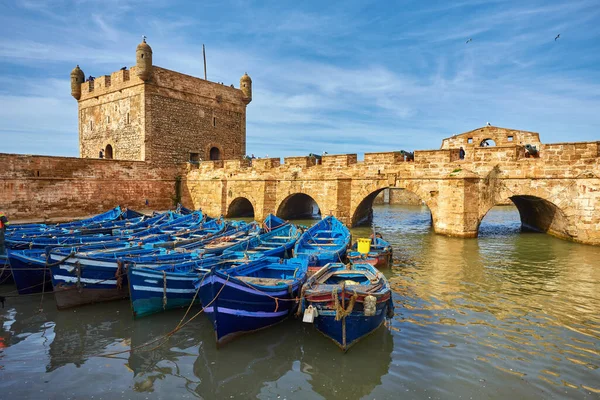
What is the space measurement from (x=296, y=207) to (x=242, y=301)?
64.8 feet

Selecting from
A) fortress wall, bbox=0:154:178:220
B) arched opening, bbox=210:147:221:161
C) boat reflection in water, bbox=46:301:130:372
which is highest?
arched opening, bbox=210:147:221:161

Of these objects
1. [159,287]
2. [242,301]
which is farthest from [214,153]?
[242,301]

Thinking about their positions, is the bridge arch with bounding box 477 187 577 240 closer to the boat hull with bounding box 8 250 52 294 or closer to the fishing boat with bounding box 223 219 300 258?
the fishing boat with bounding box 223 219 300 258

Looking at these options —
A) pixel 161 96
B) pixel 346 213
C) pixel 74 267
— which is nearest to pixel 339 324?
pixel 74 267

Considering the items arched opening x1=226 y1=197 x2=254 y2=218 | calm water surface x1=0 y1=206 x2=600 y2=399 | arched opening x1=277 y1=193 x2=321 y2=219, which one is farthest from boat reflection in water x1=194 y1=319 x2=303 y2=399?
arched opening x1=226 y1=197 x2=254 y2=218

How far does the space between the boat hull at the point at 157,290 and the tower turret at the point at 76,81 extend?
27189mm

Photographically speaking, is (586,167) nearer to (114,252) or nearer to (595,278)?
(595,278)

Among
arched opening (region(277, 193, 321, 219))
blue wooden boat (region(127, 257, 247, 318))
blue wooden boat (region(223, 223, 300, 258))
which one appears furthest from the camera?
arched opening (region(277, 193, 321, 219))

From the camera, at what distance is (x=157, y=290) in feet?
25.6

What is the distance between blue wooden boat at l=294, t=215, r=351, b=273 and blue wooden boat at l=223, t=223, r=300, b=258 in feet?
1.77

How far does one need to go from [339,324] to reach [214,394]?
7.56 feet

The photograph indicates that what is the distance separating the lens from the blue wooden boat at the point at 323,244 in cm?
978

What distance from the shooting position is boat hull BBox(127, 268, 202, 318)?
24.8ft

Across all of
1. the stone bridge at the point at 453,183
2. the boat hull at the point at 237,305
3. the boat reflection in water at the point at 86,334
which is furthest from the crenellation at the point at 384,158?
the boat reflection in water at the point at 86,334
